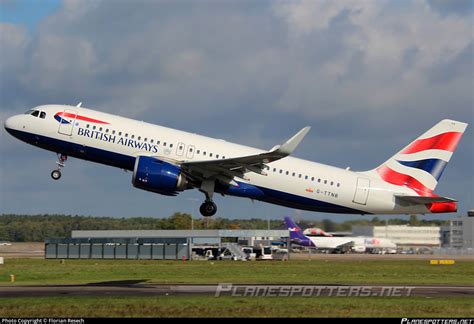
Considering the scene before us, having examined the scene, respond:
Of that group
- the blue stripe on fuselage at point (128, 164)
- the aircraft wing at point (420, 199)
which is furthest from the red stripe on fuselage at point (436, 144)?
the blue stripe on fuselage at point (128, 164)

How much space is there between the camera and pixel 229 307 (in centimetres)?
2934

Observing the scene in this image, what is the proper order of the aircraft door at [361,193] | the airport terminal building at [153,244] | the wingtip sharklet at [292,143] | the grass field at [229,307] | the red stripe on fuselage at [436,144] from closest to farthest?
the grass field at [229,307] < the wingtip sharklet at [292,143] < the aircraft door at [361,193] < the red stripe on fuselage at [436,144] < the airport terminal building at [153,244]

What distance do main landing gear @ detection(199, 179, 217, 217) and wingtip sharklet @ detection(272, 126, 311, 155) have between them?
6134 mm

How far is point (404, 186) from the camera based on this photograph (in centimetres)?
4941

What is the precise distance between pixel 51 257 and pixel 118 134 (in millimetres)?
41754

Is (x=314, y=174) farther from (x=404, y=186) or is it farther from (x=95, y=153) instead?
(x=95, y=153)

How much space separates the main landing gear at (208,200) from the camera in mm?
47375

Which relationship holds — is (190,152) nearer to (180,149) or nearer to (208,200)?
(180,149)

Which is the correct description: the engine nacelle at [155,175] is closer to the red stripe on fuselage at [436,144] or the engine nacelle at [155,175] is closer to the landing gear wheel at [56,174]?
the landing gear wheel at [56,174]

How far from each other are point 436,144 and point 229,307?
84.9 feet

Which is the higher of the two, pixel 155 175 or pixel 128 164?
pixel 128 164

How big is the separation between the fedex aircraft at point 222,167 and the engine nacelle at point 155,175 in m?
0.06

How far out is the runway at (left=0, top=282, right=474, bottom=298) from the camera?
113 feet

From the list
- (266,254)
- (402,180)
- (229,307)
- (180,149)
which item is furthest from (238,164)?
(266,254)
